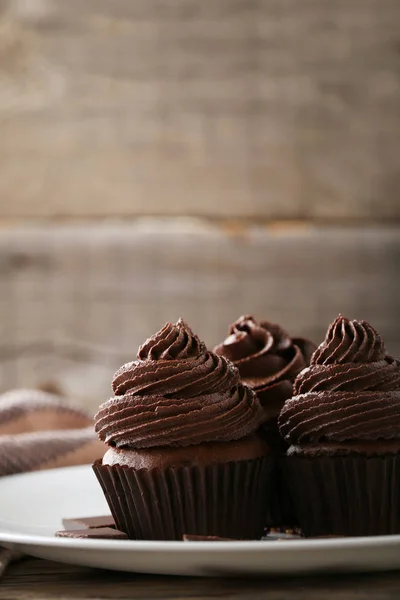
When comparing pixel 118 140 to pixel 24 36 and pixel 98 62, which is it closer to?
pixel 98 62

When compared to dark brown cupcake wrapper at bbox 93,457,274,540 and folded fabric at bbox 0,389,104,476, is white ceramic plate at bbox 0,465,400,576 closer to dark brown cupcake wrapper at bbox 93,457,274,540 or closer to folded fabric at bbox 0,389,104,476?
dark brown cupcake wrapper at bbox 93,457,274,540

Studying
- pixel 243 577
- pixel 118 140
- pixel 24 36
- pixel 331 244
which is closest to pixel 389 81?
pixel 331 244

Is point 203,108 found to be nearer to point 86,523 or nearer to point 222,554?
point 86,523

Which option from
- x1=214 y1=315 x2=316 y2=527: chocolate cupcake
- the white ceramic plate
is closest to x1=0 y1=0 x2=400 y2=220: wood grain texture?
Answer: x1=214 y1=315 x2=316 y2=527: chocolate cupcake

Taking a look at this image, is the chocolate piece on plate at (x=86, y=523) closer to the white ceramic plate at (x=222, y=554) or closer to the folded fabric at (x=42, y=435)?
the white ceramic plate at (x=222, y=554)

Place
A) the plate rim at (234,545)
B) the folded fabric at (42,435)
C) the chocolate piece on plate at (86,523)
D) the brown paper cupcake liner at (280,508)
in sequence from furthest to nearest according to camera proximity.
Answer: the folded fabric at (42,435)
the brown paper cupcake liner at (280,508)
the chocolate piece on plate at (86,523)
the plate rim at (234,545)

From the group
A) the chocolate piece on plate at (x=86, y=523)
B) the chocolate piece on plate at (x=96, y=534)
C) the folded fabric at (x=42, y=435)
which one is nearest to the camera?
the chocolate piece on plate at (x=96, y=534)

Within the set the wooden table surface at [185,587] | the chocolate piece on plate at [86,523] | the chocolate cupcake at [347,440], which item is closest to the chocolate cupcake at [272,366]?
the chocolate cupcake at [347,440]
